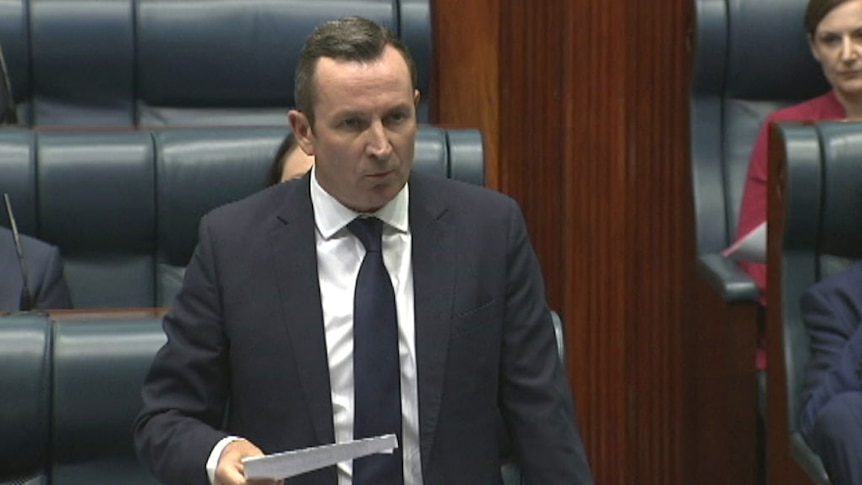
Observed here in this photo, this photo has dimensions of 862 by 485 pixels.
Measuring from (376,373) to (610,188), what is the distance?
0.56 meters

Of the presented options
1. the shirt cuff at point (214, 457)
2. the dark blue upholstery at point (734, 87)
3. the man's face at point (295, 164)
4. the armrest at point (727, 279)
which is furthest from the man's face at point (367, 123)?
the dark blue upholstery at point (734, 87)

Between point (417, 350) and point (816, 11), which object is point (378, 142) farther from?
point (816, 11)

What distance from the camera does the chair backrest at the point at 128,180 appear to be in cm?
105

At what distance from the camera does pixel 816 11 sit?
114cm

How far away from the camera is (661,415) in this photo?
1.23 meters

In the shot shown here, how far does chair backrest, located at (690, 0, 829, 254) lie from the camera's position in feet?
3.89

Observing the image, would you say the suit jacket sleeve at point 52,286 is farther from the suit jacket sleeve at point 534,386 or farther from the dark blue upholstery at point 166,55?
the suit jacket sleeve at point 534,386

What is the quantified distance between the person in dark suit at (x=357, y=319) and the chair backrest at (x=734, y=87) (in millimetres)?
520

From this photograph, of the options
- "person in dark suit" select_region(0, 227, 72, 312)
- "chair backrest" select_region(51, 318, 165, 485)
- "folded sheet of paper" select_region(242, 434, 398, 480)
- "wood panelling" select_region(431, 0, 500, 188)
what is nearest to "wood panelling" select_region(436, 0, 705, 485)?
"wood panelling" select_region(431, 0, 500, 188)

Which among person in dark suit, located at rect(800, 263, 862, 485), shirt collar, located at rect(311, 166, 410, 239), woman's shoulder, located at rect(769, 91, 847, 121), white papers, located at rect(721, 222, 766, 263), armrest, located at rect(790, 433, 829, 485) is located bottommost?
armrest, located at rect(790, 433, 829, 485)

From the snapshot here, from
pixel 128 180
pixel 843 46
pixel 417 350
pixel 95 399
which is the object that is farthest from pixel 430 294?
pixel 843 46

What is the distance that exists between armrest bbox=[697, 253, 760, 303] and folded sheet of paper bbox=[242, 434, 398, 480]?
19.5 inches

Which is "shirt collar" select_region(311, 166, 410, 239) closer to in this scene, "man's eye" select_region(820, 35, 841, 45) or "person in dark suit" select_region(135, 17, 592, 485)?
"person in dark suit" select_region(135, 17, 592, 485)

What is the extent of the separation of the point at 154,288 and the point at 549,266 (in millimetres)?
293
